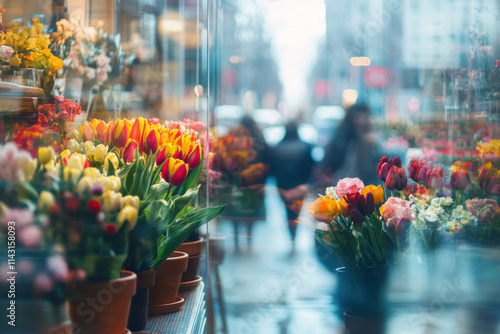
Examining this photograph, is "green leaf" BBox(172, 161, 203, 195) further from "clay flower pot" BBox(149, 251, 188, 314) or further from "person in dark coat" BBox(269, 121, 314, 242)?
"person in dark coat" BBox(269, 121, 314, 242)

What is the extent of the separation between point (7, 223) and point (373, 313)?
2.24 feet

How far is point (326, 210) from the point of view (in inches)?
43.6

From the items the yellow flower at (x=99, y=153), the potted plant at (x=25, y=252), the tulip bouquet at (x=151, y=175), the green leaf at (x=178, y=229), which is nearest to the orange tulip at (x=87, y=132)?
the tulip bouquet at (x=151, y=175)

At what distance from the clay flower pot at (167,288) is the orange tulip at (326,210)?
0.91ft

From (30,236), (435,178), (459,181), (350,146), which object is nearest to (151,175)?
(30,236)

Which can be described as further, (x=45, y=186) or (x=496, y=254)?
(x=496, y=254)

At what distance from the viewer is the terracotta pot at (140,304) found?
2.72 ft

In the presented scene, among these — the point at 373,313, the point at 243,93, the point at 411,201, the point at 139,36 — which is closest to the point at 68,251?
the point at 373,313

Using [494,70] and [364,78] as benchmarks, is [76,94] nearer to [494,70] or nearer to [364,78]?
[494,70]

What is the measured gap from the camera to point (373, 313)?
1.00 metres

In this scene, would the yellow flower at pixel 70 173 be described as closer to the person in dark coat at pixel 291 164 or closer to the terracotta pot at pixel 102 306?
the terracotta pot at pixel 102 306

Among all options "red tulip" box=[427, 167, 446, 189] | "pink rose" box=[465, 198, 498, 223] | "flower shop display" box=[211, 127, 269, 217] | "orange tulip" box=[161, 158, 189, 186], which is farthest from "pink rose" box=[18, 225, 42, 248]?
"flower shop display" box=[211, 127, 269, 217]

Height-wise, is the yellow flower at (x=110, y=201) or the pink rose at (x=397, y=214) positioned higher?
the yellow flower at (x=110, y=201)

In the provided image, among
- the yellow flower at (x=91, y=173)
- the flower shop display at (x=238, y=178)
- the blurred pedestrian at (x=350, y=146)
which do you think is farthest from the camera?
the blurred pedestrian at (x=350, y=146)
